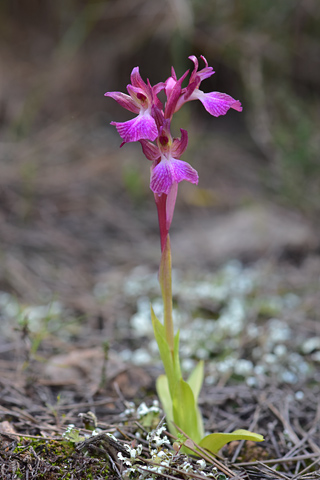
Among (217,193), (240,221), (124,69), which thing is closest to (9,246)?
(240,221)

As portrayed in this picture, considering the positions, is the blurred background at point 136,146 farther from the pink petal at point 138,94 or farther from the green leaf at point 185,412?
the pink petal at point 138,94

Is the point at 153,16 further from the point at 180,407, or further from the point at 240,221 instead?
the point at 180,407

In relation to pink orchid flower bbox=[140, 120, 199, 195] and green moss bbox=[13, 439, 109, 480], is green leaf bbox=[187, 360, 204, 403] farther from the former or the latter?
pink orchid flower bbox=[140, 120, 199, 195]

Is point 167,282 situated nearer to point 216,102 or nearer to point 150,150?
point 150,150

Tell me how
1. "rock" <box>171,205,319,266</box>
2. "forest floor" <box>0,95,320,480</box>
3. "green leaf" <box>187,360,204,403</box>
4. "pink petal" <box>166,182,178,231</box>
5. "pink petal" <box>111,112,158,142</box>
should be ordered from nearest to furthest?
1. "pink petal" <box>111,112,158,142</box>
2. "pink petal" <box>166,182,178,231</box>
3. "forest floor" <box>0,95,320,480</box>
4. "green leaf" <box>187,360,204,403</box>
5. "rock" <box>171,205,319,266</box>

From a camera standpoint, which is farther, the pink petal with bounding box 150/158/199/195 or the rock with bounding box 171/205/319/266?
the rock with bounding box 171/205/319/266

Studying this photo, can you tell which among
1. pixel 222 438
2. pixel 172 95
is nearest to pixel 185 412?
pixel 222 438

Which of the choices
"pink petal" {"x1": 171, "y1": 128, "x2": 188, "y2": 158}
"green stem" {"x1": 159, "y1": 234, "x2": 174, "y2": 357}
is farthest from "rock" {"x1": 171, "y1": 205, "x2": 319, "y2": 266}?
"pink petal" {"x1": 171, "y1": 128, "x2": 188, "y2": 158}
